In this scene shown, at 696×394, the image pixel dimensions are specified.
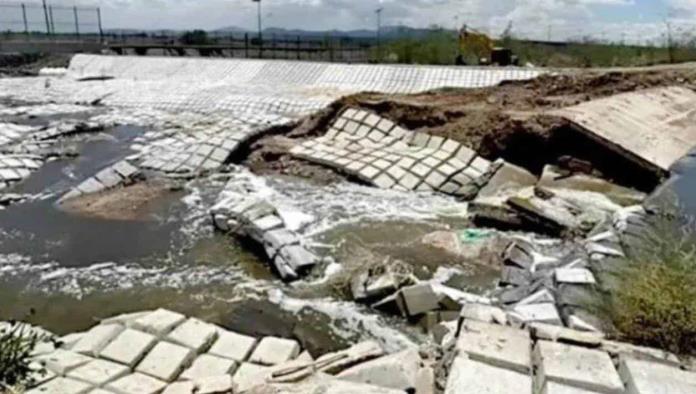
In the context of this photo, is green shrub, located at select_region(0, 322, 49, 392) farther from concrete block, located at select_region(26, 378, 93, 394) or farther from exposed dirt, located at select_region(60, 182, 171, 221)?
exposed dirt, located at select_region(60, 182, 171, 221)

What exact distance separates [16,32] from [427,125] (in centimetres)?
2482

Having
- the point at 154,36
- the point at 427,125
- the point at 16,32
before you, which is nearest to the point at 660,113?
the point at 427,125

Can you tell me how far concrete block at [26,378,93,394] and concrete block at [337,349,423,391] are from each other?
1.50 m

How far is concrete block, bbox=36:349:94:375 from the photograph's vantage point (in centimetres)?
363

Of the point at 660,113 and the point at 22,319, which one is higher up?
the point at 660,113

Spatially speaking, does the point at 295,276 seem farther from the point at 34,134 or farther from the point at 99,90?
the point at 99,90

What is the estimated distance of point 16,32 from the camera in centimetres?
2777

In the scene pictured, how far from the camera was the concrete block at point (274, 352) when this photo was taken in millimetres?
3957

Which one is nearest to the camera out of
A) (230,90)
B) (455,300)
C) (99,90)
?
(455,300)

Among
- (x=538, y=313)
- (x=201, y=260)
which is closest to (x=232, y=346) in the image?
(x=538, y=313)

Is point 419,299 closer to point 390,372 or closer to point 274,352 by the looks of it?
point 274,352

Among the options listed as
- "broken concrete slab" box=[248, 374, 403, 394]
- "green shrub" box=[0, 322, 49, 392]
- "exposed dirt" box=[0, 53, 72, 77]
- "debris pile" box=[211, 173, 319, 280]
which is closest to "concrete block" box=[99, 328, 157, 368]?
"green shrub" box=[0, 322, 49, 392]

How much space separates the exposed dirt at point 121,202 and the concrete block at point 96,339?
347 centimetres

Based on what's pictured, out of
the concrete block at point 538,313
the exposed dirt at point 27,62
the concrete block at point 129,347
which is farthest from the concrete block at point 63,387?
the exposed dirt at point 27,62
